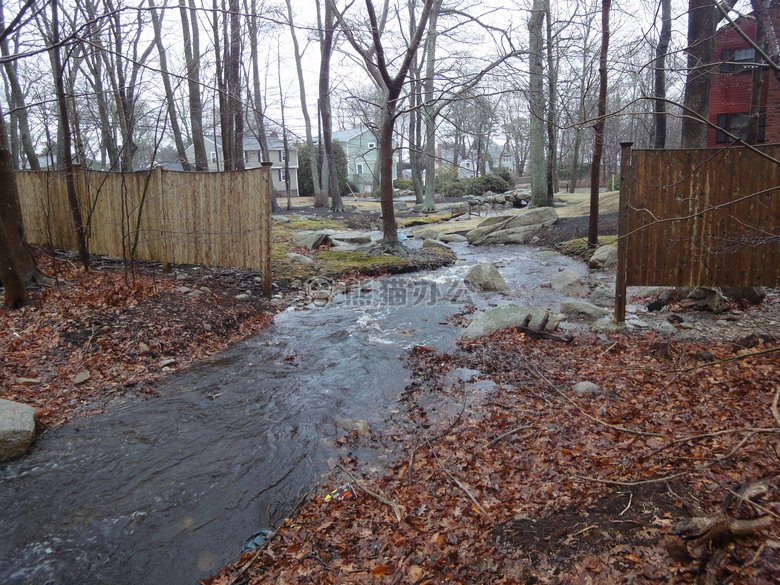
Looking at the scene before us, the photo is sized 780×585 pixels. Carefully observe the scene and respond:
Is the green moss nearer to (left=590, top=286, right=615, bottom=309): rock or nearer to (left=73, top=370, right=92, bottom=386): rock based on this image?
(left=590, top=286, right=615, bottom=309): rock

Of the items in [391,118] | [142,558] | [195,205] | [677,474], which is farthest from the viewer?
[391,118]

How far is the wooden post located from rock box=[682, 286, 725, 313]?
263 inches

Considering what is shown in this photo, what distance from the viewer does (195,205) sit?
9.05 metres

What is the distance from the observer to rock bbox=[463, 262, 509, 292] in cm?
1012

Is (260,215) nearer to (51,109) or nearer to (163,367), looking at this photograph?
(163,367)

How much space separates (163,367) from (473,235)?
13.3 m

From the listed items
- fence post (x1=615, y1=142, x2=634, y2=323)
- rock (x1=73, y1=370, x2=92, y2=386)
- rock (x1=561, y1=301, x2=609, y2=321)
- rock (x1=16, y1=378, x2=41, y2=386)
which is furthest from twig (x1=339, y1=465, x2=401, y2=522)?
rock (x1=561, y1=301, x2=609, y2=321)

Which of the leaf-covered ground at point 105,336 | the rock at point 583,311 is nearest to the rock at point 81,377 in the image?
the leaf-covered ground at point 105,336

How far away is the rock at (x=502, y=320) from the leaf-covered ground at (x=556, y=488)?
1.70 m

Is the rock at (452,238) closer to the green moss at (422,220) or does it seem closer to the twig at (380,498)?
the green moss at (422,220)

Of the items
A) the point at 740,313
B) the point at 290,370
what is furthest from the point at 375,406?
the point at 740,313

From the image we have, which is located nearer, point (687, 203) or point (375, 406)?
point (375, 406)

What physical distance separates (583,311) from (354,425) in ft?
14.6

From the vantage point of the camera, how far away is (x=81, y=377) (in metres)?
5.43
